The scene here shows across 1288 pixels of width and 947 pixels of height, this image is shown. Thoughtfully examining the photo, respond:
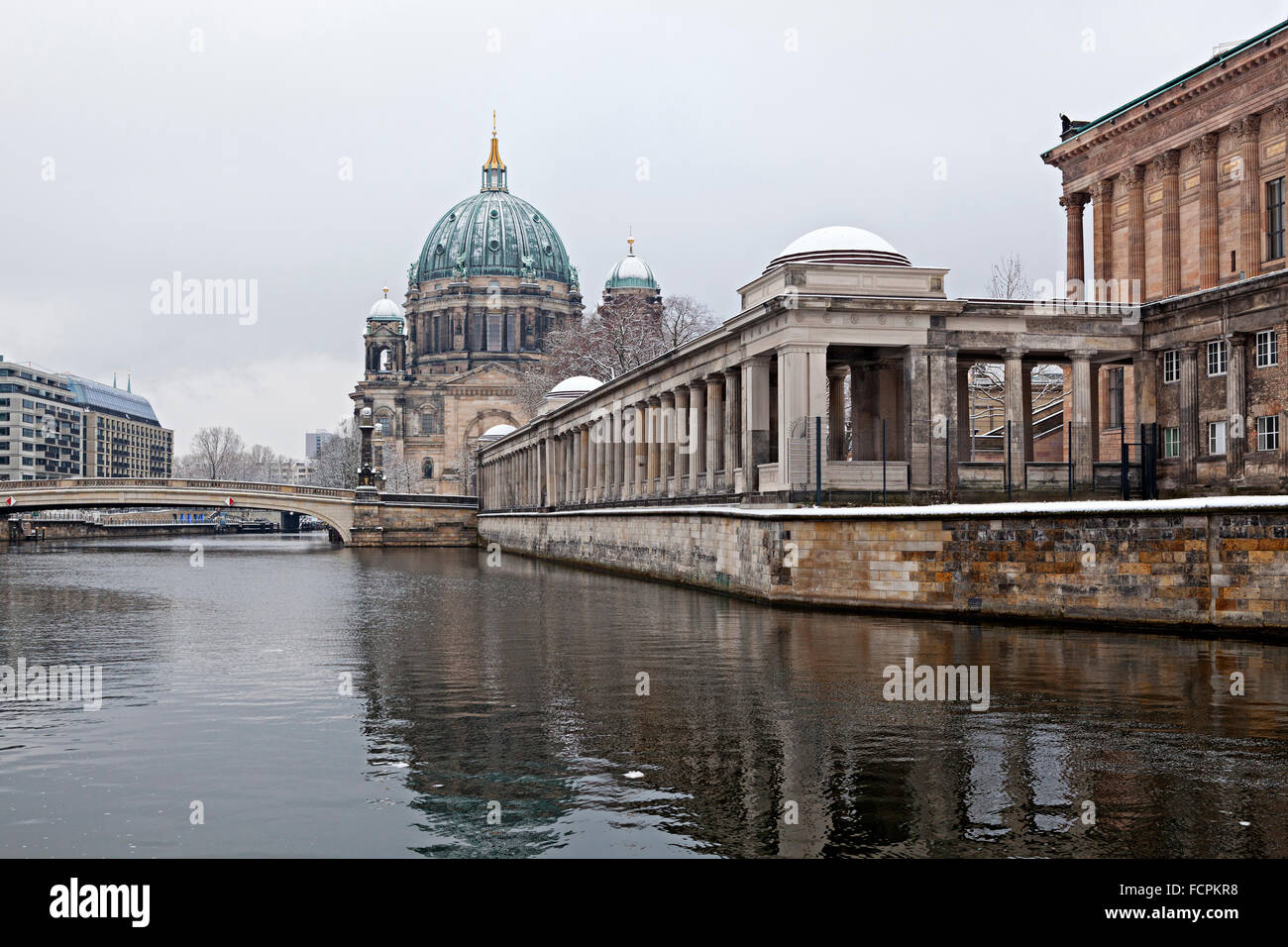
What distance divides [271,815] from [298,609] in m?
22.3

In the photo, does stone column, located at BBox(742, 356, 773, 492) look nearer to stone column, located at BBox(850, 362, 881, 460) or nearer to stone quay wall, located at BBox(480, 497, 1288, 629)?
stone quay wall, located at BBox(480, 497, 1288, 629)

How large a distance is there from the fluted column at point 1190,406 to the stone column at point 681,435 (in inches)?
659

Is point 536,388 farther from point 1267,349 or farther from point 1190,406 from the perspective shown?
point 1267,349

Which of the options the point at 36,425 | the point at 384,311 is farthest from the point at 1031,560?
the point at 36,425

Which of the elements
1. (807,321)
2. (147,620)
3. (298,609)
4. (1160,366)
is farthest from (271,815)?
(1160,366)

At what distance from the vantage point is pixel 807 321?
32.8 metres

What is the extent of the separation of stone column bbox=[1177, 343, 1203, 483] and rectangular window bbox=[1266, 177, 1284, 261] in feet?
40.9

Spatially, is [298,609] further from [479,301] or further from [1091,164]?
[479,301]

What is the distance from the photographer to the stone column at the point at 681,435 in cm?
4591

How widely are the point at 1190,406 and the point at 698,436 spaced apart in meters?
15.8

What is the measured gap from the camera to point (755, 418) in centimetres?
3625

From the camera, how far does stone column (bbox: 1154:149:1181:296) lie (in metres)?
49.8

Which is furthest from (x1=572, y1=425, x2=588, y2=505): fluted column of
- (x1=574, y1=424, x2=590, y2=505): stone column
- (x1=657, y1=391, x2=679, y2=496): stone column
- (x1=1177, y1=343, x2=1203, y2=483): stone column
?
(x1=1177, y1=343, x2=1203, y2=483): stone column

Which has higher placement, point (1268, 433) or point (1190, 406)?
point (1190, 406)
